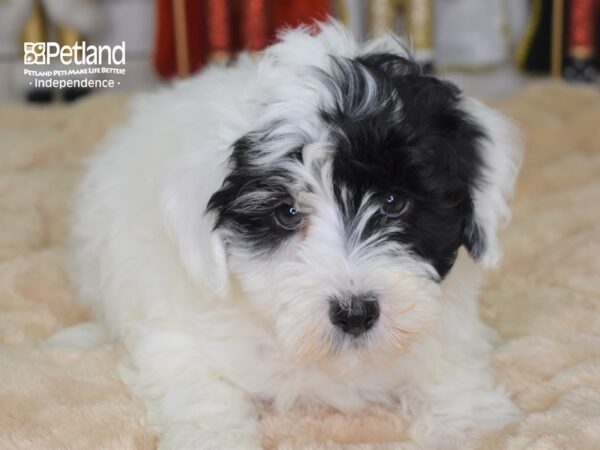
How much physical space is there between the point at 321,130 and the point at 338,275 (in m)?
0.33

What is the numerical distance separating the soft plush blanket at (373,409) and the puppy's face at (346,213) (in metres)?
0.33

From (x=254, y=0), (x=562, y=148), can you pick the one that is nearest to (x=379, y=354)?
(x=562, y=148)

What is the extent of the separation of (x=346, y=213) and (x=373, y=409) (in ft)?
1.97

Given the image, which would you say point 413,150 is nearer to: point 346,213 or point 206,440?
point 346,213

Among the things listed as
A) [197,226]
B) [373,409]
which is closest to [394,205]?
[197,226]

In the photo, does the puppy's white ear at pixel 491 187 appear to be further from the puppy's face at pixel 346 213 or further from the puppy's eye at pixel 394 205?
the puppy's eye at pixel 394 205

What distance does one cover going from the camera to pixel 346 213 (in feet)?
6.24

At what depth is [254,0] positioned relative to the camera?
16.0ft

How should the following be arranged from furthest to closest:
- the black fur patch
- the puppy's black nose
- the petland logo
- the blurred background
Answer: the blurred background < the petland logo < the black fur patch < the puppy's black nose

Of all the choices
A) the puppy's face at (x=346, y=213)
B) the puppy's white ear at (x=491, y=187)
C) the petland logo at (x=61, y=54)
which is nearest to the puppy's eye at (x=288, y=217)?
the puppy's face at (x=346, y=213)

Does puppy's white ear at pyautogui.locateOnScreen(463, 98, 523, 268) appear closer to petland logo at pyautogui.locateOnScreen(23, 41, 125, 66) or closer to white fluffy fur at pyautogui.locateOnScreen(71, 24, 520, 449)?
white fluffy fur at pyautogui.locateOnScreen(71, 24, 520, 449)

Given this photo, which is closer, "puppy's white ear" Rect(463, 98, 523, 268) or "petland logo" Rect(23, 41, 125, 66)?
"puppy's white ear" Rect(463, 98, 523, 268)

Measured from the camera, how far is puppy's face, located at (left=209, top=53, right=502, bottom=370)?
71.5 inches

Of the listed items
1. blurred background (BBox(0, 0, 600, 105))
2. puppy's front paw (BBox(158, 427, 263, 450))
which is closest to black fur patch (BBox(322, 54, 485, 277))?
puppy's front paw (BBox(158, 427, 263, 450))
